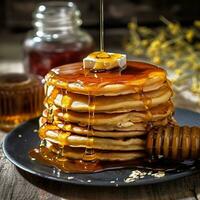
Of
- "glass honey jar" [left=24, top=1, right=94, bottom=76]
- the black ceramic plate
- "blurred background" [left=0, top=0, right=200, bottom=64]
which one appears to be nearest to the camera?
the black ceramic plate

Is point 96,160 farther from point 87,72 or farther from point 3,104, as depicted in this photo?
point 3,104

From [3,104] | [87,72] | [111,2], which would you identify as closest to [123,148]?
[87,72]

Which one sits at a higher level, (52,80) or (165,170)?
(52,80)

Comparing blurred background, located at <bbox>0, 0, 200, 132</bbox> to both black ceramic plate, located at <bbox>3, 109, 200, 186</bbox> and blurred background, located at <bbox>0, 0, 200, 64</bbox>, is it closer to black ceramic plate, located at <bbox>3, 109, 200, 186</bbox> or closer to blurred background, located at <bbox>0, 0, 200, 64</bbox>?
blurred background, located at <bbox>0, 0, 200, 64</bbox>

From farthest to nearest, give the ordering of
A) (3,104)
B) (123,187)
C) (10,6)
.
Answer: (10,6) < (3,104) < (123,187)

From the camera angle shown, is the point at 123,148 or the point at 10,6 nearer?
the point at 123,148

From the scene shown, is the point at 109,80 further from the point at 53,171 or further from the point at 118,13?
the point at 118,13

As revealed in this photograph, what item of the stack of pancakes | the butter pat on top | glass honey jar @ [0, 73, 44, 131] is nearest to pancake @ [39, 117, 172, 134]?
the stack of pancakes

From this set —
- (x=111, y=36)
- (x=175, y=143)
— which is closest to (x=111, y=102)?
(x=175, y=143)
